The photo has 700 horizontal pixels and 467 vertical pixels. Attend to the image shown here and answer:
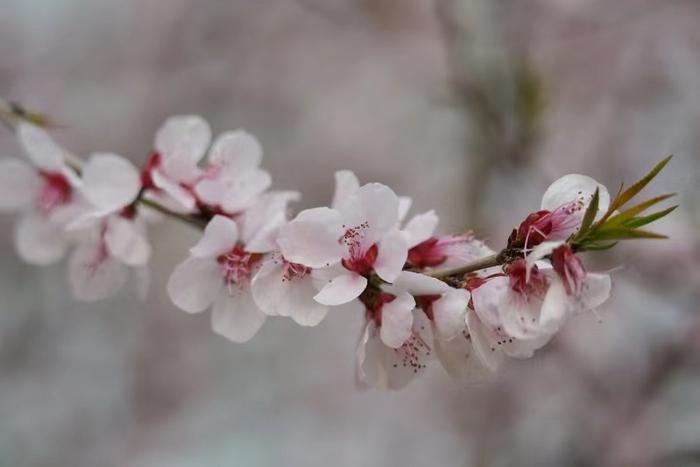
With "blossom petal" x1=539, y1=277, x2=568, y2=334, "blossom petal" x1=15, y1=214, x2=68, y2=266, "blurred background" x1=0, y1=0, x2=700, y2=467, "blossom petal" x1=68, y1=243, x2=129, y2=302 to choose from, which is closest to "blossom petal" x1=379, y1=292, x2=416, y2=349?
"blossom petal" x1=539, y1=277, x2=568, y2=334

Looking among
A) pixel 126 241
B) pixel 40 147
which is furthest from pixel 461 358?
pixel 40 147

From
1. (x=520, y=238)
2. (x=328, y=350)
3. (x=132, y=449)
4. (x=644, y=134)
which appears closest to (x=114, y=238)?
(x=520, y=238)

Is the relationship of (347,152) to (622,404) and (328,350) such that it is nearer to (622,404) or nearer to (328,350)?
(328,350)

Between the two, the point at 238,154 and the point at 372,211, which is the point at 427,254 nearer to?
the point at 372,211

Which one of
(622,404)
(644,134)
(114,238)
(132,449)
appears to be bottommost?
(132,449)

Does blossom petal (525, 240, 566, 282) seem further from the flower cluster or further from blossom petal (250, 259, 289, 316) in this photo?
blossom petal (250, 259, 289, 316)

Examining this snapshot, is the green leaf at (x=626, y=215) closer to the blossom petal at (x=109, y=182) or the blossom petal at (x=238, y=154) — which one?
the blossom petal at (x=238, y=154)
